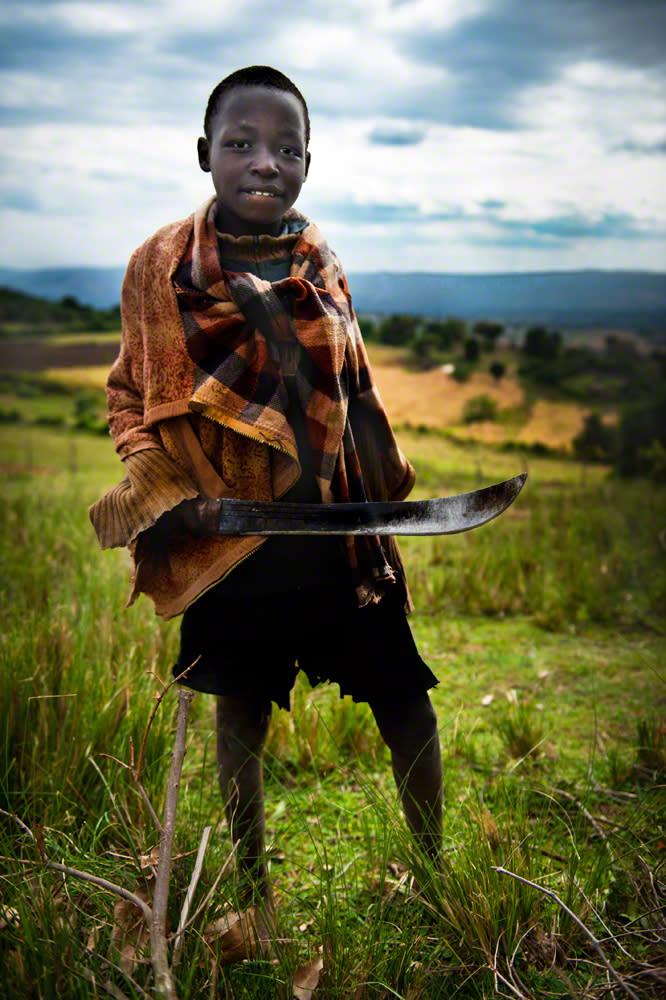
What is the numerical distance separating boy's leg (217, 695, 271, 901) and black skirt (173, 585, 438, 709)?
0.12 meters

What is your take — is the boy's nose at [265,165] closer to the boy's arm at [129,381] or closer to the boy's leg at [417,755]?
the boy's arm at [129,381]

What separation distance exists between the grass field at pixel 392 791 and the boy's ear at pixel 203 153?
1.13 meters

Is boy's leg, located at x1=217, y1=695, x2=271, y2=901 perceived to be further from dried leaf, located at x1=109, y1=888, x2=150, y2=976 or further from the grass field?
dried leaf, located at x1=109, y1=888, x2=150, y2=976

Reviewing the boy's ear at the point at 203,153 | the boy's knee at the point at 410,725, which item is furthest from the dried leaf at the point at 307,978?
the boy's ear at the point at 203,153

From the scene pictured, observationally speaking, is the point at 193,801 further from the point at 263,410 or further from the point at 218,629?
the point at 263,410

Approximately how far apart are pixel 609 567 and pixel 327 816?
2.49m

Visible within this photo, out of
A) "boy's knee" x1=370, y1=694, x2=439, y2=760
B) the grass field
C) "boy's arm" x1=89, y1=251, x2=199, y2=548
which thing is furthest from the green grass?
"boy's arm" x1=89, y1=251, x2=199, y2=548

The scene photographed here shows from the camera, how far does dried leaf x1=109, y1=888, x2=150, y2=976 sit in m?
1.44

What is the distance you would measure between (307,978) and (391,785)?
1117mm

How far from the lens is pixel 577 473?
19.8 feet

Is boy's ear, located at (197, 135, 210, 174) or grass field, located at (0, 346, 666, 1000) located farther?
boy's ear, located at (197, 135, 210, 174)

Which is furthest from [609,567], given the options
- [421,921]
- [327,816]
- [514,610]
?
[421,921]

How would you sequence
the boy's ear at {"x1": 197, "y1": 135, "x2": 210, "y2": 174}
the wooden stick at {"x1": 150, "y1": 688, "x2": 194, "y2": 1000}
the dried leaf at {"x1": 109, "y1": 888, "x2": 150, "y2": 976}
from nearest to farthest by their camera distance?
1. the wooden stick at {"x1": 150, "y1": 688, "x2": 194, "y2": 1000}
2. the dried leaf at {"x1": 109, "y1": 888, "x2": 150, "y2": 976}
3. the boy's ear at {"x1": 197, "y1": 135, "x2": 210, "y2": 174}

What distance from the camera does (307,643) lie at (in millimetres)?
1816
